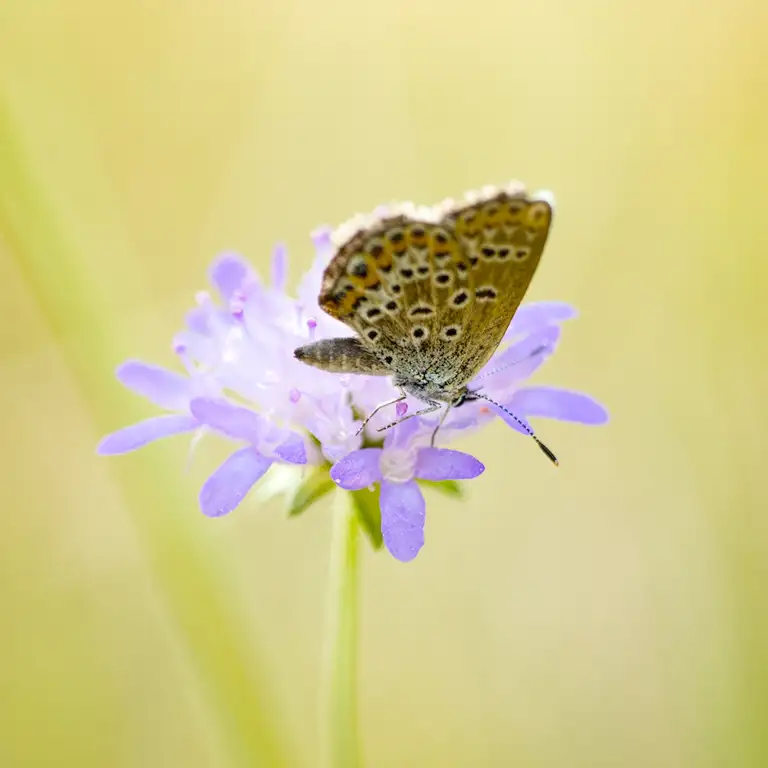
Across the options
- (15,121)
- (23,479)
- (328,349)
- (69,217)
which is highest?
(15,121)

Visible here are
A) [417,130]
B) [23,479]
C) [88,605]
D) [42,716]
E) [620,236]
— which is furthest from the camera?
[417,130]

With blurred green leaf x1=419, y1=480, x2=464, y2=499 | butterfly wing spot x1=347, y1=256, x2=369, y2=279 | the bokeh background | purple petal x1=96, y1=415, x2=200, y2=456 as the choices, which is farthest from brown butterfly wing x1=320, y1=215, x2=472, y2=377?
the bokeh background

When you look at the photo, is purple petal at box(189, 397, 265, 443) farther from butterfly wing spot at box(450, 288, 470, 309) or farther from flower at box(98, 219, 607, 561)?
butterfly wing spot at box(450, 288, 470, 309)

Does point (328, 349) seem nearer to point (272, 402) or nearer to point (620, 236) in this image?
point (272, 402)

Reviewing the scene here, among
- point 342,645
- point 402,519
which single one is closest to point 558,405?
point 402,519

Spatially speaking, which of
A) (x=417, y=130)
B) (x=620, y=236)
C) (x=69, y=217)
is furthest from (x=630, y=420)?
(x=69, y=217)

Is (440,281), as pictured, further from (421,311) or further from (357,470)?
(357,470)

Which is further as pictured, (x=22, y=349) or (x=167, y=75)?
(x=167, y=75)
